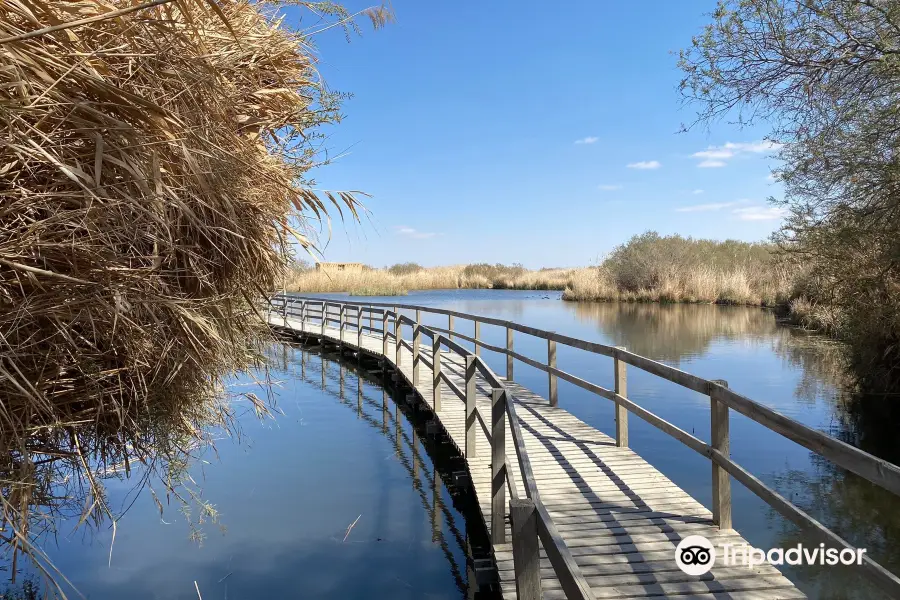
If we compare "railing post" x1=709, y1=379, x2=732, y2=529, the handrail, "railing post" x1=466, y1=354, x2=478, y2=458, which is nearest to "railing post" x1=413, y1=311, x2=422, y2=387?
"railing post" x1=466, y1=354, x2=478, y2=458

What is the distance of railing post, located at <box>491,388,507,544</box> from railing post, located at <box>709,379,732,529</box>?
112 cm

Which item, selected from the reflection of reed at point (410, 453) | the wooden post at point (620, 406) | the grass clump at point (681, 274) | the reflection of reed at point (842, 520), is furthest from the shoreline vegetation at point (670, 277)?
the wooden post at point (620, 406)

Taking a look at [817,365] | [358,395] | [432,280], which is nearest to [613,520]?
[358,395]

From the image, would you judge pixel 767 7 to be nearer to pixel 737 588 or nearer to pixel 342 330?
pixel 737 588

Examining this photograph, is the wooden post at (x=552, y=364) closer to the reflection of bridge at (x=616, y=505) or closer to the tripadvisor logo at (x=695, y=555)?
the reflection of bridge at (x=616, y=505)

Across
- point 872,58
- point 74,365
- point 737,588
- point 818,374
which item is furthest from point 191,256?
point 818,374

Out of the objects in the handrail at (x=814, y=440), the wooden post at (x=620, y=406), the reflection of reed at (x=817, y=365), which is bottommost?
the reflection of reed at (x=817, y=365)

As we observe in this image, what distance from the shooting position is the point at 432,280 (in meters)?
50.2

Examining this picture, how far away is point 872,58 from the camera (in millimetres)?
6207

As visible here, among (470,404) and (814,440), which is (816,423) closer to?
(470,404)

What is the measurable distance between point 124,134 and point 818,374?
1208cm

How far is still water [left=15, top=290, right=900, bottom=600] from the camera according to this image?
429cm

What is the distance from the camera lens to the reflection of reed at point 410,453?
16.1 ft

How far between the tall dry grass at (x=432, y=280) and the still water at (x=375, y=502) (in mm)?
18772
